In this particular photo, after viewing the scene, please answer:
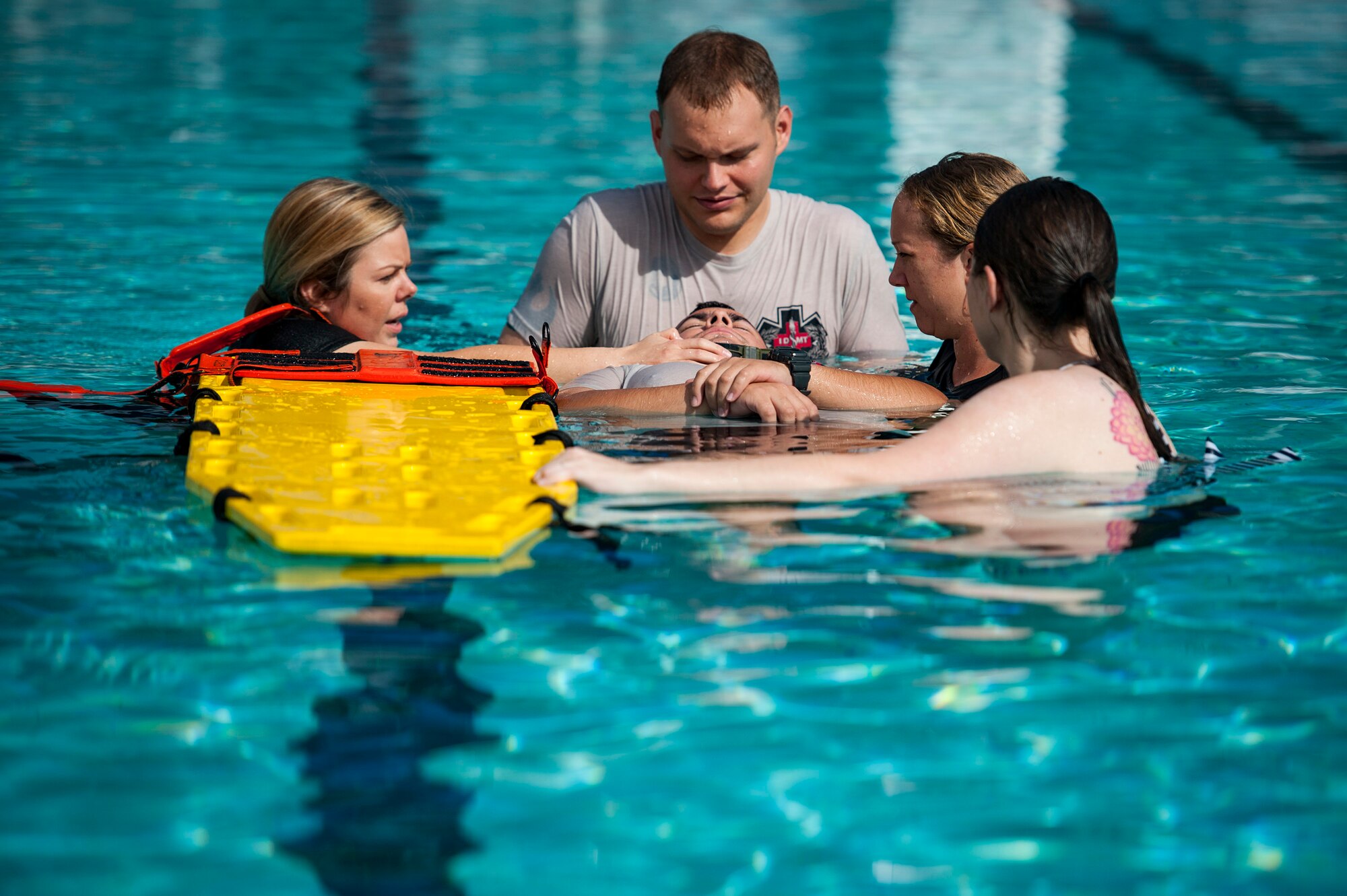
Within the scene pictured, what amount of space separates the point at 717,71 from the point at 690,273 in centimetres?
82

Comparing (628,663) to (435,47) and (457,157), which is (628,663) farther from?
(435,47)

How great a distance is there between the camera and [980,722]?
101 inches

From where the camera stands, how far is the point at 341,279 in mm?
4508

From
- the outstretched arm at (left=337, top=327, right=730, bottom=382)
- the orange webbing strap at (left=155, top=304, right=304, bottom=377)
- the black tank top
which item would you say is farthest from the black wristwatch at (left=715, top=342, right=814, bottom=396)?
the orange webbing strap at (left=155, top=304, right=304, bottom=377)

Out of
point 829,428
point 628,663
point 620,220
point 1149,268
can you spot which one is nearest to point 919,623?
point 628,663

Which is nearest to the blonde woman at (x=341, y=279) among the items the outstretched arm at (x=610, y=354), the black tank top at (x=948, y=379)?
the outstretched arm at (x=610, y=354)

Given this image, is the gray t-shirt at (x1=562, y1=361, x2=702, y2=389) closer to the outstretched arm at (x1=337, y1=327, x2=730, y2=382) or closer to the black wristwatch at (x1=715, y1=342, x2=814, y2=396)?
the outstretched arm at (x1=337, y1=327, x2=730, y2=382)

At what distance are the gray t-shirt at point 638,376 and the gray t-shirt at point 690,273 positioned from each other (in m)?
0.46

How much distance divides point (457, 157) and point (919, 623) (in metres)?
8.18

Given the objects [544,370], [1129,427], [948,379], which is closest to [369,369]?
[544,370]

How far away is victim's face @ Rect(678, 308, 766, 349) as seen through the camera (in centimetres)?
488

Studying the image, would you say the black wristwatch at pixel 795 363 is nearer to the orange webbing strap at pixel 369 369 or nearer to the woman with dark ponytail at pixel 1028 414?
the orange webbing strap at pixel 369 369

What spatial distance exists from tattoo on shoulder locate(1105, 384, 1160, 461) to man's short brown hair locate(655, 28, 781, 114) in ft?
5.96

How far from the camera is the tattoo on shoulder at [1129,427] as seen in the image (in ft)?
11.0
